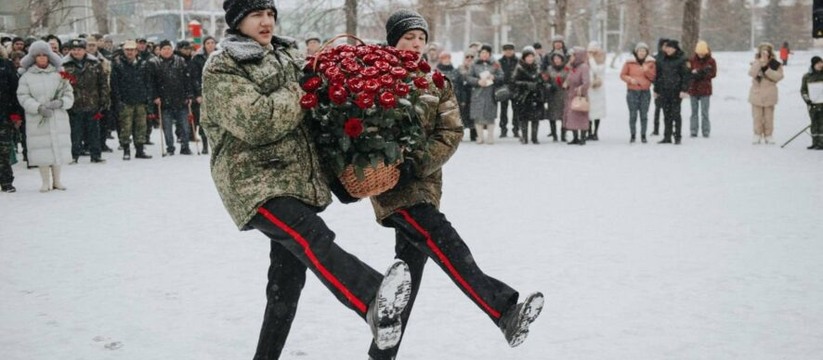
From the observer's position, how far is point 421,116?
411cm

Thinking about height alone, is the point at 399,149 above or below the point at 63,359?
above

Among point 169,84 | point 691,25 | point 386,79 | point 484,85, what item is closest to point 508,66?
point 484,85

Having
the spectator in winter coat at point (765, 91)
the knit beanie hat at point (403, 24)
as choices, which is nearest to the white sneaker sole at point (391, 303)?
the knit beanie hat at point (403, 24)

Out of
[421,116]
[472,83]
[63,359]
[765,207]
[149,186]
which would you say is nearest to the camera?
[421,116]

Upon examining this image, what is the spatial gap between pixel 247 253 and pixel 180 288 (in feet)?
4.42

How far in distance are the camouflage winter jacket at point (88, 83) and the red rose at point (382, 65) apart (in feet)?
39.7

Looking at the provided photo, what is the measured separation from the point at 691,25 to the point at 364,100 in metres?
21.9

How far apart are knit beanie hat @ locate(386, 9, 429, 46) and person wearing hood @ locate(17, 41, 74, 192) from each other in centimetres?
840

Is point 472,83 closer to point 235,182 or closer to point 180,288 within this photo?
point 180,288

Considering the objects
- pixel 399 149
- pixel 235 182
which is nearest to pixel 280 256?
pixel 235 182

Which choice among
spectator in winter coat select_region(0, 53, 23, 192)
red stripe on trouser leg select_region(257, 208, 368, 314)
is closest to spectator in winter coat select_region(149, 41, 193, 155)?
spectator in winter coat select_region(0, 53, 23, 192)

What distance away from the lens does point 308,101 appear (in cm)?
374

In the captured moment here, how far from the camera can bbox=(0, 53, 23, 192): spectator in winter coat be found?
11.7 m

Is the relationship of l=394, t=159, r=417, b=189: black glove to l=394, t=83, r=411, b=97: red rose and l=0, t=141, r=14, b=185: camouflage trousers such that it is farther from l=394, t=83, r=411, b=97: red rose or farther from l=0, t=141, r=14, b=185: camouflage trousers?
l=0, t=141, r=14, b=185: camouflage trousers
